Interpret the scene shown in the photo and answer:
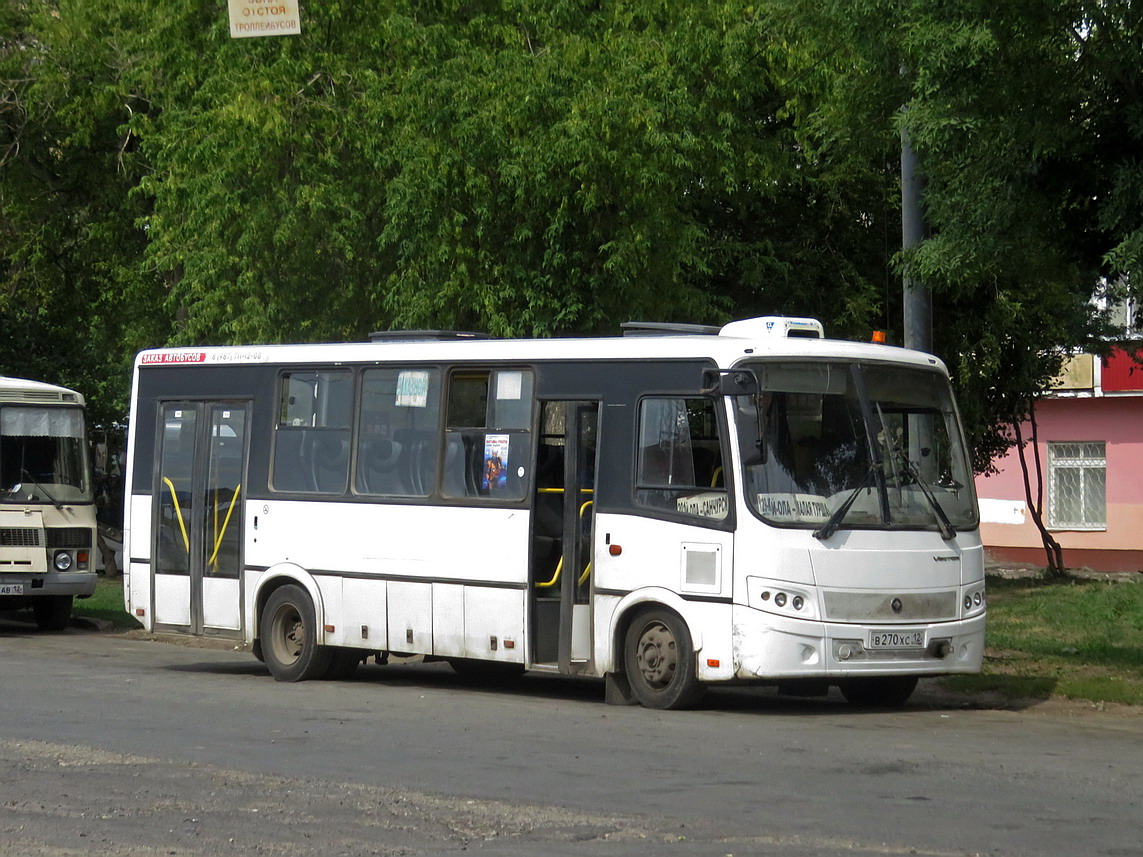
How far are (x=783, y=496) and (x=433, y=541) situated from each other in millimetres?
3095

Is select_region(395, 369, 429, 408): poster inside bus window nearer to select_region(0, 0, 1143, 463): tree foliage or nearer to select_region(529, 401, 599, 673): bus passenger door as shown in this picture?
select_region(529, 401, 599, 673): bus passenger door

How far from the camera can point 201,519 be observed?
50.9ft

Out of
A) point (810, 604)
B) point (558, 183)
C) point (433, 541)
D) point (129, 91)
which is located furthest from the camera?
point (129, 91)

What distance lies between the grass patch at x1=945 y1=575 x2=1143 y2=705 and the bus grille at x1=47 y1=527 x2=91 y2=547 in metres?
10.2

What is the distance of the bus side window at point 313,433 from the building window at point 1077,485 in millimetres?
24641

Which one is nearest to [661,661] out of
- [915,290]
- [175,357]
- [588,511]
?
[588,511]

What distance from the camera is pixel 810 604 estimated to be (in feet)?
39.2

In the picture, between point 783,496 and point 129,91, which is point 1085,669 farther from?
point 129,91

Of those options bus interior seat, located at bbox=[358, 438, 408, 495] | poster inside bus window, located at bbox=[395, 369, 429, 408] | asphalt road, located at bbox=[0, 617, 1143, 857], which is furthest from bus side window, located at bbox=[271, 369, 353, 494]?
asphalt road, located at bbox=[0, 617, 1143, 857]

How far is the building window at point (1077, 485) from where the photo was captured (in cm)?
3631

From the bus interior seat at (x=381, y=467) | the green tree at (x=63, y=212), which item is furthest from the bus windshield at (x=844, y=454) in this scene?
the green tree at (x=63, y=212)

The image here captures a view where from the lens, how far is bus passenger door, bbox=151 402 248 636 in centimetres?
1530

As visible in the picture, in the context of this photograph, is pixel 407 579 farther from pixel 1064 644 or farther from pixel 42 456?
pixel 42 456

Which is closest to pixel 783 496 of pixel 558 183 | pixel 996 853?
pixel 996 853
